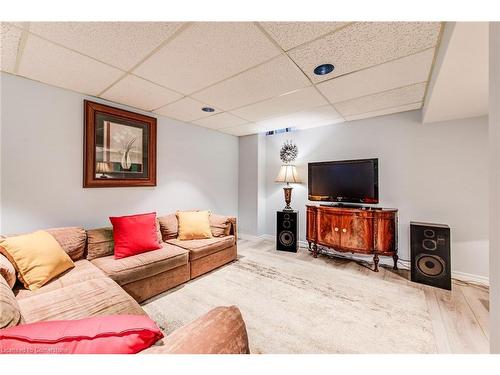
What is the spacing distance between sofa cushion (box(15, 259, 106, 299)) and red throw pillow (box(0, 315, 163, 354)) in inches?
55.1

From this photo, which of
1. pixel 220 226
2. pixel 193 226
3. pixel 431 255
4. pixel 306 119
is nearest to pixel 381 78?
pixel 306 119

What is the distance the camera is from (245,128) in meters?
4.20

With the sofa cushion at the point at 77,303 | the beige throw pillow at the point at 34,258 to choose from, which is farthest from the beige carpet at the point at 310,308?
the beige throw pillow at the point at 34,258

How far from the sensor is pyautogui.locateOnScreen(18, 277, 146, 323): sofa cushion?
4.51 ft

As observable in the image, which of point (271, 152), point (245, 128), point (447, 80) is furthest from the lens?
point (271, 152)

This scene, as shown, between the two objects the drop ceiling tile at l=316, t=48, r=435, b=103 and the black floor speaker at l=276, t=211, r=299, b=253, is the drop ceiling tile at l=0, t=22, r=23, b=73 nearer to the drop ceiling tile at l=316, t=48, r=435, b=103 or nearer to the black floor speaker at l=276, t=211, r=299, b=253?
the drop ceiling tile at l=316, t=48, r=435, b=103

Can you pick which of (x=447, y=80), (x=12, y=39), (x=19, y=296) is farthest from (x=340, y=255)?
(x=12, y=39)

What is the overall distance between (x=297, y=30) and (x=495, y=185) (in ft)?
4.68

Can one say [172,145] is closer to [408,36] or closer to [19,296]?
[19,296]

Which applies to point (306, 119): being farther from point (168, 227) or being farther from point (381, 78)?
point (168, 227)

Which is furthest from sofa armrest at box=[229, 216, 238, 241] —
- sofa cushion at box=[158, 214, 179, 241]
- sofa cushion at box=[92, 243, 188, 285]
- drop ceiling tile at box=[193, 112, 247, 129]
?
drop ceiling tile at box=[193, 112, 247, 129]
